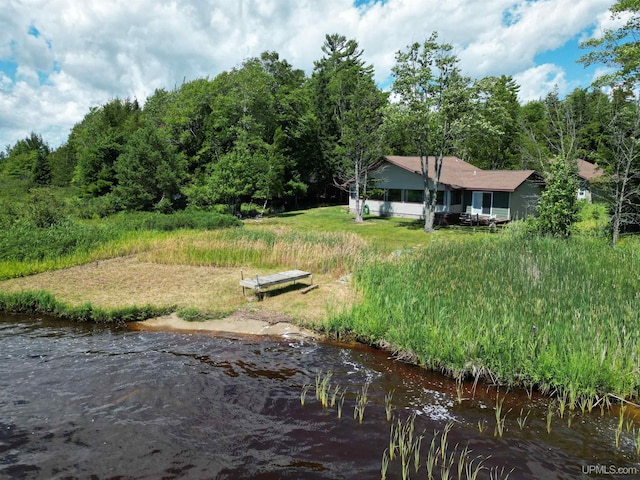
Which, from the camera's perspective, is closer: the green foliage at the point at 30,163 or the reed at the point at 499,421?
the reed at the point at 499,421

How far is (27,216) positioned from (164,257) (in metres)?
10.0

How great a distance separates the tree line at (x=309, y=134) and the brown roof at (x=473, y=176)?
58.1 inches

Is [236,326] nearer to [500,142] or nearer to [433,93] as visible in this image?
[433,93]

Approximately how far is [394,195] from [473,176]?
6.30 meters

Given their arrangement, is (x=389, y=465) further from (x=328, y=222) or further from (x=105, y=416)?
(x=328, y=222)

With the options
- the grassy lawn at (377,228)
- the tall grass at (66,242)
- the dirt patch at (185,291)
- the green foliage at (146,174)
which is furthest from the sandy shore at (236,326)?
the green foliage at (146,174)

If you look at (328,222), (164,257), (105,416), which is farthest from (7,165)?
(105,416)

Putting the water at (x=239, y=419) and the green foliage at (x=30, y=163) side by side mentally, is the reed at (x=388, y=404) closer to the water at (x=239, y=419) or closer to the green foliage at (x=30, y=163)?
the water at (x=239, y=419)

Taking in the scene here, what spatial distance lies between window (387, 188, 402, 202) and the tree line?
263 cm

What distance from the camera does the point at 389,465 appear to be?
5.61 meters

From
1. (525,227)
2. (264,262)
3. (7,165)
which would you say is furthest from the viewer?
(7,165)

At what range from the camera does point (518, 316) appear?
817cm

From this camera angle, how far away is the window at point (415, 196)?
3142cm

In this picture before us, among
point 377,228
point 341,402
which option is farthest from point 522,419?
point 377,228
